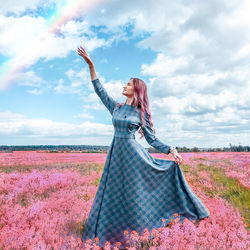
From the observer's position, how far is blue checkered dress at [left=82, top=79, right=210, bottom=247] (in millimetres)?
4250

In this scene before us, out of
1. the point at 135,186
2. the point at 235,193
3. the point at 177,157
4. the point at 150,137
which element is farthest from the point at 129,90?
the point at 235,193

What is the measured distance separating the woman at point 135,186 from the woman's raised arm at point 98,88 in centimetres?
36

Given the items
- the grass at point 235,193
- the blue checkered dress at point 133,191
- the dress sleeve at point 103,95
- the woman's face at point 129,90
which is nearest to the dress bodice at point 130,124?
the blue checkered dress at point 133,191

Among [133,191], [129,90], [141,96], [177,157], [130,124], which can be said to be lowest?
[133,191]

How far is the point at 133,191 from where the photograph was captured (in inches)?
168

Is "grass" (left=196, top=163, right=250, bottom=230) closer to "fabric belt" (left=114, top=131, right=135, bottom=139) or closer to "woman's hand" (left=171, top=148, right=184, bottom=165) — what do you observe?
"woman's hand" (left=171, top=148, right=184, bottom=165)

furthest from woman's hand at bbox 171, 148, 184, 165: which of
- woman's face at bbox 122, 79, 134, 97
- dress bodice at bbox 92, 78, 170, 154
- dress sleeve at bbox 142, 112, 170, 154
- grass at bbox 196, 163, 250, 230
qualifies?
grass at bbox 196, 163, 250, 230

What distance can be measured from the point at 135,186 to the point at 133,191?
3.6 inches

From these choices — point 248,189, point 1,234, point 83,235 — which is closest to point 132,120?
point 83,235

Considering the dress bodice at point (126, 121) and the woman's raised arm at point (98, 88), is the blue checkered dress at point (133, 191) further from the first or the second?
the woman's raised arm at point (98, 88)

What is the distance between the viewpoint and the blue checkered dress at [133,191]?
4.25 m

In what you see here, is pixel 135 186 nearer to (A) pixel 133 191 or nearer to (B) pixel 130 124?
(A) pixel 133 191

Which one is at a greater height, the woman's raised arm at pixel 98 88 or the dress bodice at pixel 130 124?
the woman's raised arm at pixel 98 88

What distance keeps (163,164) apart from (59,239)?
2223mm
